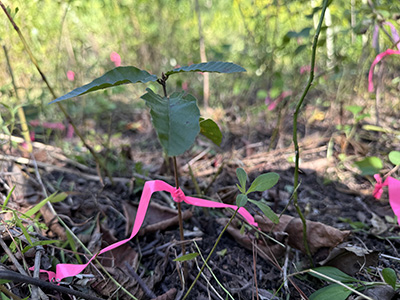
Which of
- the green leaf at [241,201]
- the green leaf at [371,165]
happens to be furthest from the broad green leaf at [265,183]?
the green leaf at [371,165]

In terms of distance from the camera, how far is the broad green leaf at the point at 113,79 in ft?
1.87

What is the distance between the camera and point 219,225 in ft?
3.84

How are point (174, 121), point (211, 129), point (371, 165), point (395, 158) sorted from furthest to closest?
point (371, 165) → point (395, 158) → point (211, 129) → point (174, 121)

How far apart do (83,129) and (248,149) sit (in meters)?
1.26

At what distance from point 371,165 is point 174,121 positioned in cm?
115

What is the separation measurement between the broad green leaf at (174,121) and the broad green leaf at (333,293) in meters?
0.60

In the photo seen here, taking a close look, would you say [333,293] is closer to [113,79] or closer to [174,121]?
[174,121]

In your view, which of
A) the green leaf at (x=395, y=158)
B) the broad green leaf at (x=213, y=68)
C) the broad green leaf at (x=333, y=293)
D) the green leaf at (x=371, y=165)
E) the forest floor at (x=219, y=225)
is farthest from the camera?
the green leaf at (x=371, y=165)

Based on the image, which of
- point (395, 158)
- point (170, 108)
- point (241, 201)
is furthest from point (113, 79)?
point (395, 158)

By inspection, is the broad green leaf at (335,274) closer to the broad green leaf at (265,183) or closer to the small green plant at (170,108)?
the broad green leaf at (265,183)

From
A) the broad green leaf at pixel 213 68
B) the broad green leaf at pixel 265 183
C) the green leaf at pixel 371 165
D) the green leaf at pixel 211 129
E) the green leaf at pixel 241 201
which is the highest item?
the broad green leaf at pixel 213 68

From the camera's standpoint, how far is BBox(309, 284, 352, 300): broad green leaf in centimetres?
74

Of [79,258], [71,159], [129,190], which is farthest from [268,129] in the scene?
[79,258]

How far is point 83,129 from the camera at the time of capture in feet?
7.00
